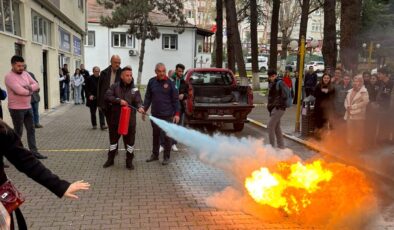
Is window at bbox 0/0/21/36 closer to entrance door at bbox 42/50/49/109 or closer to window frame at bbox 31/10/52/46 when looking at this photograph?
window frame at bbox 31/10/52/46

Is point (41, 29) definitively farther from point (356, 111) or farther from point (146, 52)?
point (146, 52)

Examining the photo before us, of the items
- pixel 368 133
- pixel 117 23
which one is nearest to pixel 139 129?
pixel 368 133

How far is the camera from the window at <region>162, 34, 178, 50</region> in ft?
132

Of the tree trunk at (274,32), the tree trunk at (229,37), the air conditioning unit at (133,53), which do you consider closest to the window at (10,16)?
the tree trunk at (229,37)

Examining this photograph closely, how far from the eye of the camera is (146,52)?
40.3 meters

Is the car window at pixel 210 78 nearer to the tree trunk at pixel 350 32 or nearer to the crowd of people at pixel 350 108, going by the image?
the crowd of people at pixel 350 108

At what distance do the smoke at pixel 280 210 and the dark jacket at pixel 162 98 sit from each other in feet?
4.72

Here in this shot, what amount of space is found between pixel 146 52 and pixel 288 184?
36.9 m

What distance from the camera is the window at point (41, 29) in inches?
562

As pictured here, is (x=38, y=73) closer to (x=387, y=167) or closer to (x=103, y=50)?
(x=387, y=167)

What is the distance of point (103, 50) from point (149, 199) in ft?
119

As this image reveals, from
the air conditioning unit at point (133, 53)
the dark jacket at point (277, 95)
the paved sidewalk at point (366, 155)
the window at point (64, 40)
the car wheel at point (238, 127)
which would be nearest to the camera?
the paved sidewalk at point (366, 155)

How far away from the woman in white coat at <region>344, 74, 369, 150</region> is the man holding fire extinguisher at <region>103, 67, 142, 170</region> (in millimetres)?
4531

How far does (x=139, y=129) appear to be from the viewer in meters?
11.8
